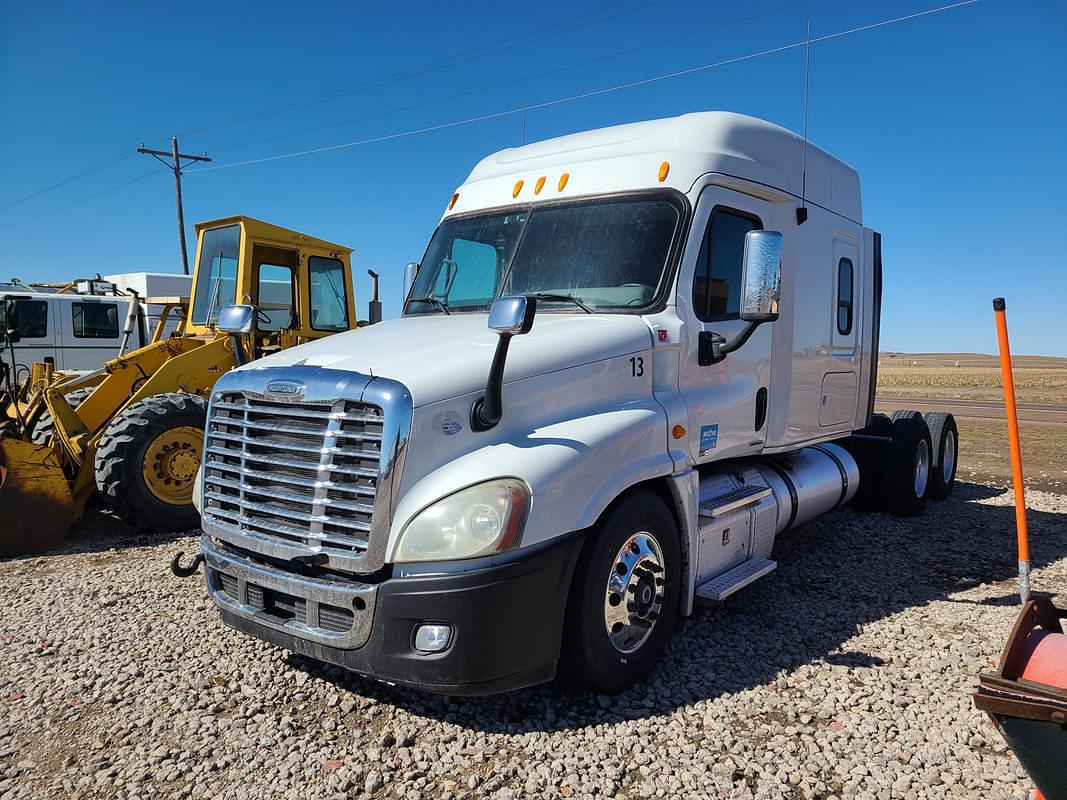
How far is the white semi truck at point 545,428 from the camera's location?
10.4 feet

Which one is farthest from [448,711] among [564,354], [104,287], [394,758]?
[104,287]

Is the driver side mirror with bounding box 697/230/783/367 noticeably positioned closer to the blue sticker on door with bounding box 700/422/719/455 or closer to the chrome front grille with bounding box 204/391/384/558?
the blue sticker on door with bounding box 700/422/719/455

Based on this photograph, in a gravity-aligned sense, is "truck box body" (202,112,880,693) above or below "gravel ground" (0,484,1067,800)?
above

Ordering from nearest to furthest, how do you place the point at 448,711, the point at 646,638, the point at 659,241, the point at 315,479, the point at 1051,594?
the point at 315,479
the point at 448,711
the point at 646,638
the point at 659,241
the point at 1051,594

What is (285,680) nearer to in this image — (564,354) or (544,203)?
A: (564,354)

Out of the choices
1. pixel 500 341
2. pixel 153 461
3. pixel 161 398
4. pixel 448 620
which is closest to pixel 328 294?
pixel 161 398

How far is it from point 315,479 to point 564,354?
4.41 feet

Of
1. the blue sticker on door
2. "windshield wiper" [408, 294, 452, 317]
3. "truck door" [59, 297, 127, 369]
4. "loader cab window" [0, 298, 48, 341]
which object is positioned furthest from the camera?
"truck door" [59, 297, 127, 369]

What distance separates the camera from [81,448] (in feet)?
23.4

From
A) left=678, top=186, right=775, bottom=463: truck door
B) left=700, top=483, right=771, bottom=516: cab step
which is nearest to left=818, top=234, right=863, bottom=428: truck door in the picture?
left=700, top=483, right=771, bottom=516: cab step

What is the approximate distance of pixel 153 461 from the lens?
6.91m

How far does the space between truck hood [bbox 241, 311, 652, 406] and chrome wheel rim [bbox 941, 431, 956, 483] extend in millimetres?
6537

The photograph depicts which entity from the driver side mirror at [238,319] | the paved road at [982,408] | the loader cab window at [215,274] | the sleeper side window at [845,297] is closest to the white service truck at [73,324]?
the loader cab window at [215,274]

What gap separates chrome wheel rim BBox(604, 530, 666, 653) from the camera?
3754 mm
